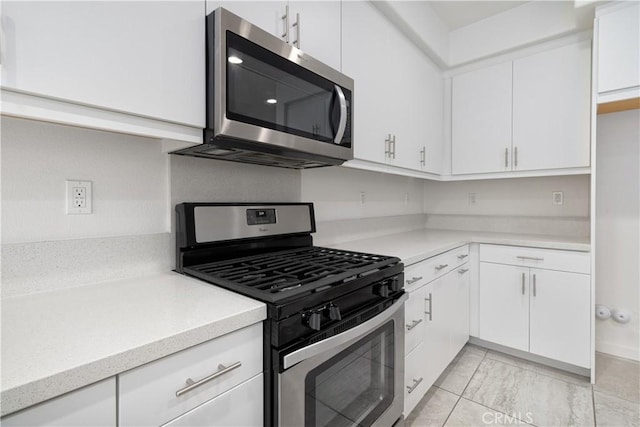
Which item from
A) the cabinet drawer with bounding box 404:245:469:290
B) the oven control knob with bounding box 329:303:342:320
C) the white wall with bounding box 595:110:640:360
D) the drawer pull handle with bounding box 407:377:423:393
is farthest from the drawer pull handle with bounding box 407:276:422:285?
the white wall with bounding box 595:110:640:360

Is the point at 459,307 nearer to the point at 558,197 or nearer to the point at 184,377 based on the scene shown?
the point at 558,197

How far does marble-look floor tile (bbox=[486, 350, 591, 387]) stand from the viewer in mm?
2006

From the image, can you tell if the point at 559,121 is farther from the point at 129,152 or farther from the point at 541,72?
the point at 129,152

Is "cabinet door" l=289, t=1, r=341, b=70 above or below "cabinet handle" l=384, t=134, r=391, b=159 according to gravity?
above

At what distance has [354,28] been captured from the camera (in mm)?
1638

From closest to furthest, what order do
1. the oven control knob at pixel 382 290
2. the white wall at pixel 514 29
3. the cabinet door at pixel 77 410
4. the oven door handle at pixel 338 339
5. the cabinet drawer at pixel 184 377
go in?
the cabinet door at pixel 77 410, the cabinet drawer at pixel 184 377, the oven door handle at pixel 338 339, the oven control knob at pixel 382 290, the white wall at pixel 514 29

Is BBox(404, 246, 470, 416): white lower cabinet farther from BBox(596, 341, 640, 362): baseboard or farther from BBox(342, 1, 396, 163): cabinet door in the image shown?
BBox(596, 341, 640, 362): baseboard

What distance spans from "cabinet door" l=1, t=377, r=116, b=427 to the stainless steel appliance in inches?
14.4

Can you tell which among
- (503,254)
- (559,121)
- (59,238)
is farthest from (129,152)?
(559,121)

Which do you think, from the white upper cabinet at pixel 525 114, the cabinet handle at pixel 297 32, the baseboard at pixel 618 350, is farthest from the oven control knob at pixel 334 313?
the baseboard at pixel 618 350

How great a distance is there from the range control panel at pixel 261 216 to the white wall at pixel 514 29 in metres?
2.17

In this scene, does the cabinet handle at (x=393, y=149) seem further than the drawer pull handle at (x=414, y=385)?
Yes

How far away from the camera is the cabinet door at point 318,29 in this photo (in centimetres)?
131

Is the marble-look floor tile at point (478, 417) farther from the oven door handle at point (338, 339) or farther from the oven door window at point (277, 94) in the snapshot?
the oven door window at point (277, 94)
